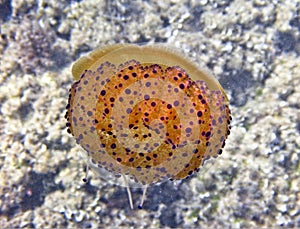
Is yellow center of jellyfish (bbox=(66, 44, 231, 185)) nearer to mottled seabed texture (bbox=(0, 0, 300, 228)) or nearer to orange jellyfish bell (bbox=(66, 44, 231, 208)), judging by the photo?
orange jellyfish bell (bbox=(66, 44, 231, 208))

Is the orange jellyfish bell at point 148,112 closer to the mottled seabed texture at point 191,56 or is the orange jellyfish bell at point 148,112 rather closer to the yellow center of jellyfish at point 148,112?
the yellow center of jellyfish at point 148,112

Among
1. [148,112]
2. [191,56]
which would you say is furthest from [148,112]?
[191,56]

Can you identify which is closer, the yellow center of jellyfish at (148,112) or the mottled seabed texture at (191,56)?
the yellow center of jellyfish at (148,112)

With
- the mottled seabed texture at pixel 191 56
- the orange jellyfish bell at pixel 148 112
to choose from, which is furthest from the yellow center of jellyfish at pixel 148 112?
the mottled seabed texture at pixel 191 56

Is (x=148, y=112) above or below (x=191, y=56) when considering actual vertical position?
below

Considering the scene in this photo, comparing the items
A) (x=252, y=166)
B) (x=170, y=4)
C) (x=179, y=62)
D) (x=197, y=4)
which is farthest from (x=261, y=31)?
(x=179, y=62)

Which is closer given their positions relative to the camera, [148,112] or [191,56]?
[148,112]

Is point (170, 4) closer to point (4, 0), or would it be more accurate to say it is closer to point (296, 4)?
point (296, 4)

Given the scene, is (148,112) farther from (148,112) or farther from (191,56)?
(191,56)
